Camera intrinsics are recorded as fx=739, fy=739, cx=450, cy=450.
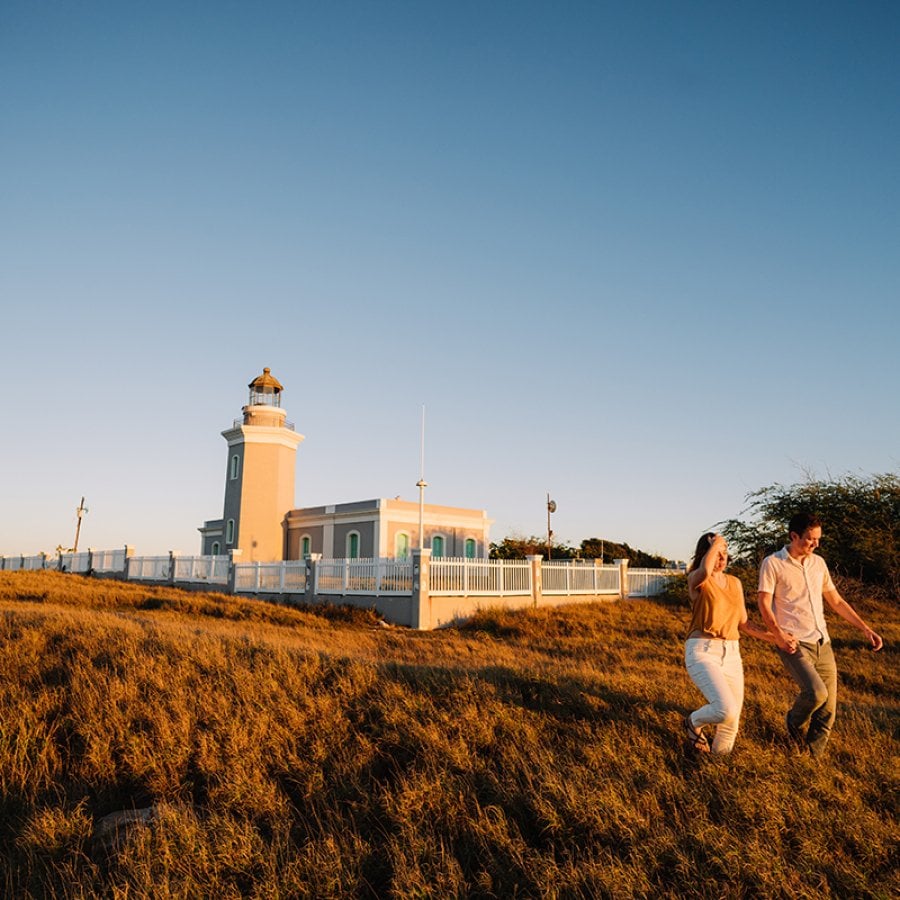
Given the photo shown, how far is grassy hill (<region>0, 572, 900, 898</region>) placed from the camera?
13.3ft

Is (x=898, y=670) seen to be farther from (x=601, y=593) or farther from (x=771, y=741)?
(x=601, y=593)

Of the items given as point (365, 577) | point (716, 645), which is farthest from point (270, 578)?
point (716, 645)

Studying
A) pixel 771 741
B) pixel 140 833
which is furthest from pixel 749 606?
pixel 140 833

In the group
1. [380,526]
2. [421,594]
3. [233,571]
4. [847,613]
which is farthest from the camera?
[380,526]

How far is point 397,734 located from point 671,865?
248 centimetres

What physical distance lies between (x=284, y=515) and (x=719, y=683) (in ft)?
103

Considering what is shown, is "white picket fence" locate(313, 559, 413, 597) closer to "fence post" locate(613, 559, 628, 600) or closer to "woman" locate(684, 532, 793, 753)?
"fence post" locate(613, 559, 628, 600)

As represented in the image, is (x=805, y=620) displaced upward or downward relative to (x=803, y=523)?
downward

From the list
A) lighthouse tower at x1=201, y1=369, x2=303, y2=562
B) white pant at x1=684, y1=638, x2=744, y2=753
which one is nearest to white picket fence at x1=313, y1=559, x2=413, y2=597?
white pant at x1=684, y1=638, x2=744, y2=753

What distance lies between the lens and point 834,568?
20.3 m

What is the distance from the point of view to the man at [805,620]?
5.13 m

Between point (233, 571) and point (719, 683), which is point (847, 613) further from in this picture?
point (233, 571)

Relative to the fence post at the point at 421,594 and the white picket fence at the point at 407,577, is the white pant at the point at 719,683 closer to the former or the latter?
the fence post at the point at 421,594

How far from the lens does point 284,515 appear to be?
34.9 metres
